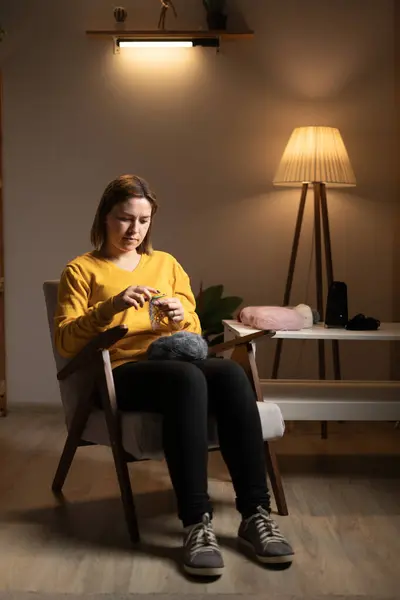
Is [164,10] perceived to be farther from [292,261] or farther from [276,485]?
[276,485]

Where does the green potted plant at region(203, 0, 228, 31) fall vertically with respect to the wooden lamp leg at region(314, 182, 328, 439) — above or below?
above

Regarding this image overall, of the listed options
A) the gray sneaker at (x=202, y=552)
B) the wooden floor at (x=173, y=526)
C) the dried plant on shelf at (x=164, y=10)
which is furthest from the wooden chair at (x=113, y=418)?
the dried plant on shelf at (x=164, y=10)

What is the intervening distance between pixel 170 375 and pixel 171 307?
273mm

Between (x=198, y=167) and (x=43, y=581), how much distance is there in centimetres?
288

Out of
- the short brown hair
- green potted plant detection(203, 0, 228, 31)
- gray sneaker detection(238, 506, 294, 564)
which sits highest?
green potted plant detection(203, 0, 228, 31)

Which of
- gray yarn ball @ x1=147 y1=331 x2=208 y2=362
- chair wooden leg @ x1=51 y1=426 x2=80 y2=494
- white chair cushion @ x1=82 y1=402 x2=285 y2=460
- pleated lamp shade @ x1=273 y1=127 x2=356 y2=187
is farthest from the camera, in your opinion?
Answer: pleated lamp shade @ x1=273 y1=127 x2=356 y2=187

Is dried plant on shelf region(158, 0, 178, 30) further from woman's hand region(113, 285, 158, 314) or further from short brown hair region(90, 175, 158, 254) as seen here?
woman's hand region(113, 285, 158, 314)

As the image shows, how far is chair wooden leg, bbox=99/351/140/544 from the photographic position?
8.59ft

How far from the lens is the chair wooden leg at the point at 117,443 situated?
2.62 metres

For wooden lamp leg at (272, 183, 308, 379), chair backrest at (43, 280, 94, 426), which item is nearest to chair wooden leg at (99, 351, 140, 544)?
chair backrest at (43, 280, 94, 426)

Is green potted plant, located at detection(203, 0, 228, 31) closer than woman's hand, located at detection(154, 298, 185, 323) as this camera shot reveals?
No

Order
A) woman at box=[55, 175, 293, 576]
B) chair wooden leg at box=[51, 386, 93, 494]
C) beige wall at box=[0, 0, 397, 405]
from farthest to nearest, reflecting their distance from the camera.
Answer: beige wall at box=[0, 0, 397, 405] < chair wooden leg at box=[51, 386, 93, 494] < woman at box=[55, 175, 293, 576]

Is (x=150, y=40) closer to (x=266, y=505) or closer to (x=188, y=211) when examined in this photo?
(x=188, y=211)

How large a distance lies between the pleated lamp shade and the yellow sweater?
1.51 metres
